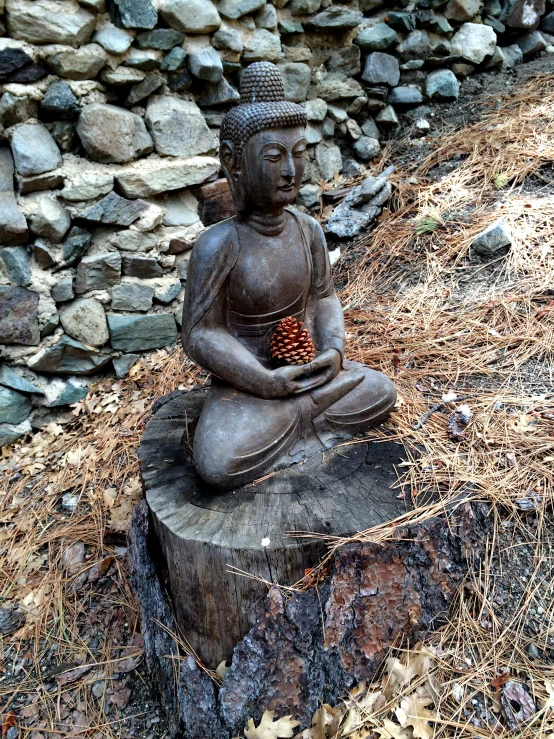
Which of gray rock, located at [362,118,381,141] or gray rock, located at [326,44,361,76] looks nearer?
gray rock, located at [326,44,361,76]

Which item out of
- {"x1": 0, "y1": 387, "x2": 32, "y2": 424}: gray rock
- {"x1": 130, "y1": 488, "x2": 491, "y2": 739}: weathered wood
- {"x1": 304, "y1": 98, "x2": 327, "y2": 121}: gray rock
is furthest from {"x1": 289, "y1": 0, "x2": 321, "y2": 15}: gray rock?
{"x1": 130, "y1": 488, "x2": 491, "y2": 739}: weathered wood

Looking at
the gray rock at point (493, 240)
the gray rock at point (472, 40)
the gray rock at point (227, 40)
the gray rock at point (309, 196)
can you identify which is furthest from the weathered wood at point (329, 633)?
the gray rock at point (472, 40)

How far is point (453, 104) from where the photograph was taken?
5.20 m

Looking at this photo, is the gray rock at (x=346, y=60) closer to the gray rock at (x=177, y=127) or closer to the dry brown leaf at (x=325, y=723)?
the gray rock at (x=177, y=127)

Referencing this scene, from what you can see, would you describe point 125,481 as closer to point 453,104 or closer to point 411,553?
point 411,553

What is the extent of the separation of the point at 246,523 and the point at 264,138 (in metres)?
1.41

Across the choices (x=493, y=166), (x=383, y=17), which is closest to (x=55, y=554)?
(x=493, y=166)

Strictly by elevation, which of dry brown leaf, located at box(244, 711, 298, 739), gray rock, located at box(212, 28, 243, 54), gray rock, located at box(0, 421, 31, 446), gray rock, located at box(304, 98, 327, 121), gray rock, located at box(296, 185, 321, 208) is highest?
gray rock, located at box(212, 28, 243, 54)

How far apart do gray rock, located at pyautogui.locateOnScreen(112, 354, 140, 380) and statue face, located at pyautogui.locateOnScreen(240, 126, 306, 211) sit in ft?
6.42

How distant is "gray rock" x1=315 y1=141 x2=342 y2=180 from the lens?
480 cm

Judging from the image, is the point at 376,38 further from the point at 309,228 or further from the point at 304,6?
the point at 309,228

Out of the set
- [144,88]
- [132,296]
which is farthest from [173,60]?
[132,296]

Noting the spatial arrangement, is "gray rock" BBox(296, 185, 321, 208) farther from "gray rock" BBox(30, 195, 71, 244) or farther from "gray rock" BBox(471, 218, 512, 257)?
"gray rock" BBox(30, 195, 71, 244)

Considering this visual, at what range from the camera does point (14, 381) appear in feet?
11.6
